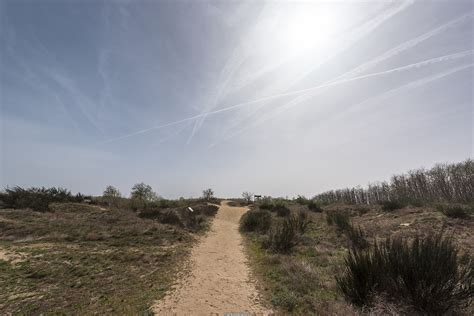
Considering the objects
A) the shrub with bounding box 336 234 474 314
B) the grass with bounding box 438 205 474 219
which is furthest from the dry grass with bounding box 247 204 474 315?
the grass with bounding box 438 205 474 219

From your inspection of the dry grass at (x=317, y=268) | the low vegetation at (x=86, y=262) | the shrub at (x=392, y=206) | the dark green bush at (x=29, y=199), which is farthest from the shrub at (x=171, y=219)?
the shrub at (x=392, y=206)

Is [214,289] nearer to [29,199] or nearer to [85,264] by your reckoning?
[85,264]

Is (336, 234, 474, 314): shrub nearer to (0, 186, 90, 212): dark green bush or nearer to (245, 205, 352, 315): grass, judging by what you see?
(245, 205, 352, 315): grass

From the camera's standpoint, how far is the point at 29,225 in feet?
38.9

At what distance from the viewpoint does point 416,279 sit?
13.8 feet

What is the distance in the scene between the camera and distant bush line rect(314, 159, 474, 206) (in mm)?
38344

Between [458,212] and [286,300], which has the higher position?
[458,212]

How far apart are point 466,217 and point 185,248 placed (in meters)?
18.3

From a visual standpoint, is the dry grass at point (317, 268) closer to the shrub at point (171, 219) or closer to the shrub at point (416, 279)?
the shrub at point (416, 279)

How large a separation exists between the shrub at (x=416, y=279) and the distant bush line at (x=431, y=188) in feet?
112

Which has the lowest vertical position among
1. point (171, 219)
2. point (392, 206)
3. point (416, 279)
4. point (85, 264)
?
point (85, 264)

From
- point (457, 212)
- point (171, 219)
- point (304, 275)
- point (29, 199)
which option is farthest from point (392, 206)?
point (29, 199)

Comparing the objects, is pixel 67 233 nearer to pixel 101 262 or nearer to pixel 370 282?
pixel 101 262

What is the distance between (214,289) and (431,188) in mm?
57320
